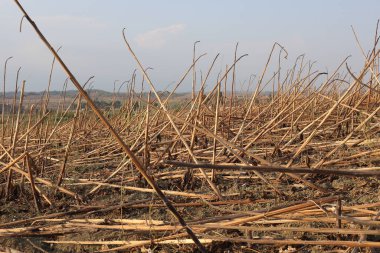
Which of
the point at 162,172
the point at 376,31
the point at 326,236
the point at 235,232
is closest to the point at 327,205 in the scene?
the point at 326,236

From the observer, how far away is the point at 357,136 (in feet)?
7.06

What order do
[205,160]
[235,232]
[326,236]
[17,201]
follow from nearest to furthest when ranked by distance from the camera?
[326,236], [235,232], [17,201], [205,160]

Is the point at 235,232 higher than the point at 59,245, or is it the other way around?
the point at 235,232

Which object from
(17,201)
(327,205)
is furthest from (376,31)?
(17,201)

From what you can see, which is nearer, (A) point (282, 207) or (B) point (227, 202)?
(A) point (282, 207)

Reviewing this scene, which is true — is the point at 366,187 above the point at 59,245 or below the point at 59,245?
above

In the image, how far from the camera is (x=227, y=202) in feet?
4.66

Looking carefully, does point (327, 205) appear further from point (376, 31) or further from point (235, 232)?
point (376, 31)

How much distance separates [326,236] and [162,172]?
40.8 inches

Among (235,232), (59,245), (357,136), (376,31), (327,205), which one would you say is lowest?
(59,245)

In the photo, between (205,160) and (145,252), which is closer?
(145,252)

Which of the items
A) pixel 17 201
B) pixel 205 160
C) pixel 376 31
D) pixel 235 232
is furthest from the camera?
pixel 205 160

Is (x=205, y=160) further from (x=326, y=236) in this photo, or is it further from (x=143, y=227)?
(x=326, y=236)

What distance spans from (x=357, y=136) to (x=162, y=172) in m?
0.98
